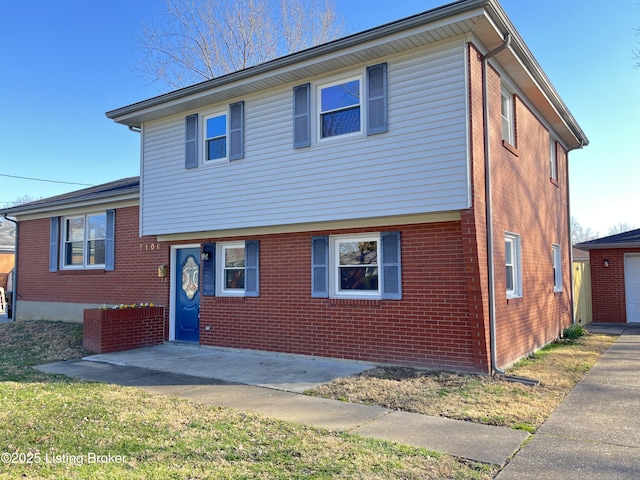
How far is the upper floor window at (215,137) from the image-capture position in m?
10.8

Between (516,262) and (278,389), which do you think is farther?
(516,262)

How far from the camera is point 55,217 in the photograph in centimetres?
1483

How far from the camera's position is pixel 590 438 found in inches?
203

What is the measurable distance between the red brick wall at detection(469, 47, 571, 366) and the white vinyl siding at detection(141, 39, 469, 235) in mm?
412

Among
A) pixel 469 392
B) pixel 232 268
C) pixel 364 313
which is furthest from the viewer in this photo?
pixel 232 268

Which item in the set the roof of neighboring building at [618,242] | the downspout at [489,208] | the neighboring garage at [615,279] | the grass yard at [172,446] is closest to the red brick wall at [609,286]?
the neighboring garage at [615,279]

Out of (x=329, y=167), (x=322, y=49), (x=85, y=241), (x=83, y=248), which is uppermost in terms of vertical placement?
(x=322, y=49)

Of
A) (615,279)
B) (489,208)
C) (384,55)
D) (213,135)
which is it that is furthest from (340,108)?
(615,279)

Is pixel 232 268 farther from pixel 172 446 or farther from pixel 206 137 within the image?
pixel 172 446

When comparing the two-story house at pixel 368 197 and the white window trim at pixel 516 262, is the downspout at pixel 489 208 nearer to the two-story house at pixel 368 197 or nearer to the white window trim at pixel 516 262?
the two-story house at pixel 368 197

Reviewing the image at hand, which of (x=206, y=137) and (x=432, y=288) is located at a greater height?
(x=206, y=137)

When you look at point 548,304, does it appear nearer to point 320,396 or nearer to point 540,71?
point 540,71

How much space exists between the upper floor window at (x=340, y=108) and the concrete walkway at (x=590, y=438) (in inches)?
213

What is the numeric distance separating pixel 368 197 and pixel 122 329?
6.30m
